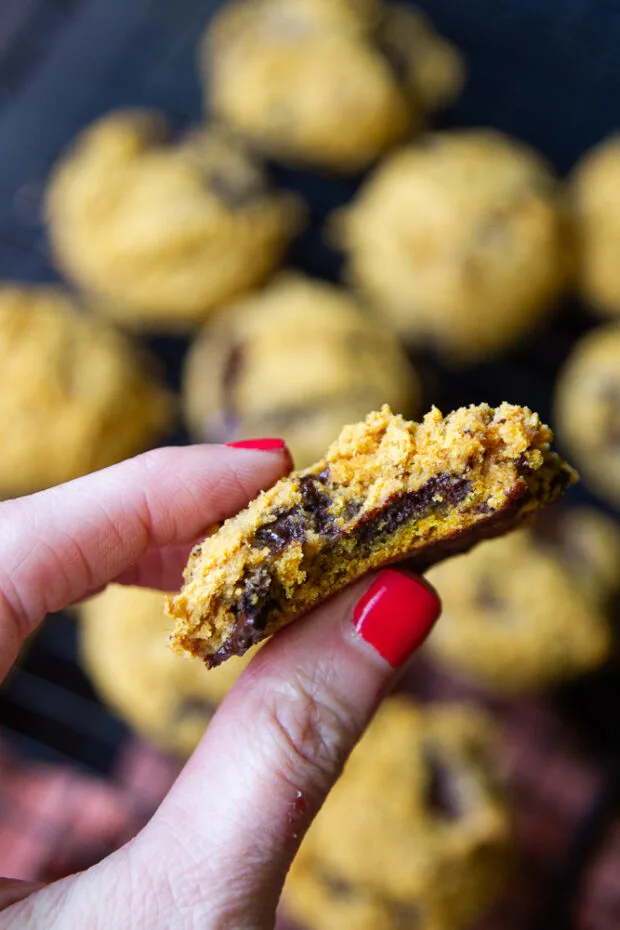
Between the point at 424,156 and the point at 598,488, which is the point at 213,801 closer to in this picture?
the point at 598,488

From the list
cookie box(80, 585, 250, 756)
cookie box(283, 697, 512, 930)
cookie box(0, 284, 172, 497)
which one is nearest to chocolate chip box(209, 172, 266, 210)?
cookie box(0, 284, 172, 497)

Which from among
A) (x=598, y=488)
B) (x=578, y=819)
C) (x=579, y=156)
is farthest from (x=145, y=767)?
(x=579, y=156)

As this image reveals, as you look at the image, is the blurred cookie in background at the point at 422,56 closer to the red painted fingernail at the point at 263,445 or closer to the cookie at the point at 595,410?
the cookie at the point at 595,410

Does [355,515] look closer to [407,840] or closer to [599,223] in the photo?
[407,840]

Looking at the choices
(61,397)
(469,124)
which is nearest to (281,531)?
(61,397)

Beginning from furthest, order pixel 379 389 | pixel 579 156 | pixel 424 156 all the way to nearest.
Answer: pixel 579 156 < pixel 424 156 < pixel 379 389

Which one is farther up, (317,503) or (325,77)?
(325,77)

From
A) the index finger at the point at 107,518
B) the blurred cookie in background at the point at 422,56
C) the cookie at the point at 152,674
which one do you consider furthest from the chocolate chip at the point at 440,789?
the blurred cookie in background at the point at 422,56
